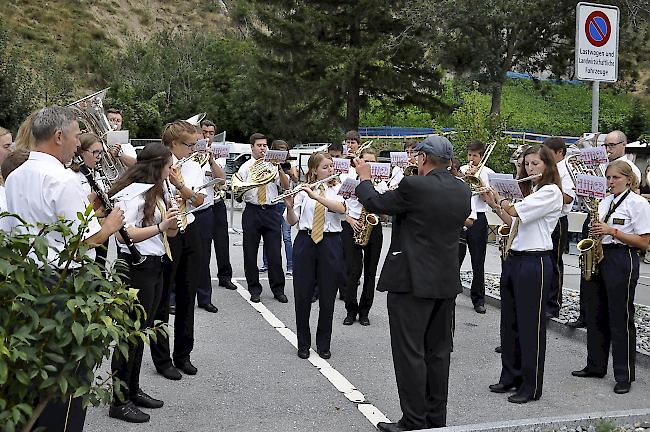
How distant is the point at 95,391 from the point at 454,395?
3.37 meters

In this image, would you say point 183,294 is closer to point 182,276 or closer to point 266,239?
point 182,276

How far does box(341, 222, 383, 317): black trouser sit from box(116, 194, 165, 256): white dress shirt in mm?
3181

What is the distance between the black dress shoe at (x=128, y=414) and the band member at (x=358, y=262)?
10.7ft

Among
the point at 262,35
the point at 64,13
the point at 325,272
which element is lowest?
the point at 325,272

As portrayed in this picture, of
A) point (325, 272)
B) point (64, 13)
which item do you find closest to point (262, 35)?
point (325, 272)

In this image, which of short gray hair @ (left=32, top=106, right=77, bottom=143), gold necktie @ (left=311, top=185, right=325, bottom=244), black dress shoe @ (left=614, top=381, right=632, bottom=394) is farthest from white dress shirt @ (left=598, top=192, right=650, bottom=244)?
short gray hair @ (left=32, top=106, right=77, bottom=143)

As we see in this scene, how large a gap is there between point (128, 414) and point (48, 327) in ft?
7.76

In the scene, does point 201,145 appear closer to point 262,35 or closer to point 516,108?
point 262,35

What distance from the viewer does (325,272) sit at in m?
6.74

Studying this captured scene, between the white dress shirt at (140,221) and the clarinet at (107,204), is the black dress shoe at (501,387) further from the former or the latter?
the clarinet at (107,204)

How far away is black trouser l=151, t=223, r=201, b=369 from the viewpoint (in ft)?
19.8

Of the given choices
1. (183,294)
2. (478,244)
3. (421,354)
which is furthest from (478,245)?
(421,354)

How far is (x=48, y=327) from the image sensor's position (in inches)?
117

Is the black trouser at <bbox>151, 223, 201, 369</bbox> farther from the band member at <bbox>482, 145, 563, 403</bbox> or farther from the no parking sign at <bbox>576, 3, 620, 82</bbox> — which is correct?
the no parking sign at <bbox>576, 3, 620, 82</bbox>
